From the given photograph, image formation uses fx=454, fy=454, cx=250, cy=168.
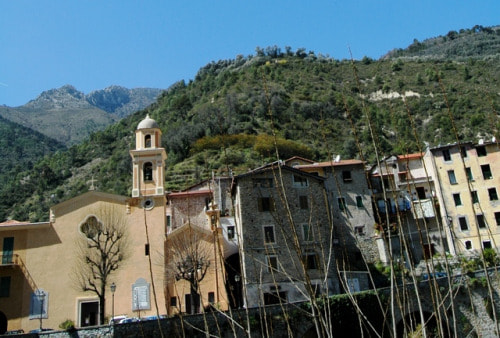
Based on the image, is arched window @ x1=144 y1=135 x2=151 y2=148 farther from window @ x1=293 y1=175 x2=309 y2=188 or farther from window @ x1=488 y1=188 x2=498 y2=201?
window @ x1=488 y1=188 x2=498 y2=201

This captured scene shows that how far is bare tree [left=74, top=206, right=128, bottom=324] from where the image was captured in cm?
2727

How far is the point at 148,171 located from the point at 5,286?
37.7 ft

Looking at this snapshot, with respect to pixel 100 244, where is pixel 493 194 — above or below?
above

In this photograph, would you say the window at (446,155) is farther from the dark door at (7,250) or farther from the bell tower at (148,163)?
the dark door at (7,250)

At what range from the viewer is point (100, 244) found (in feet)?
94.0

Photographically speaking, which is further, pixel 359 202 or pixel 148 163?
pixel 359 202

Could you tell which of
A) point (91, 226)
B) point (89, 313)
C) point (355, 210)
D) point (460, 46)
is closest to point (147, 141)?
point (91, 226)

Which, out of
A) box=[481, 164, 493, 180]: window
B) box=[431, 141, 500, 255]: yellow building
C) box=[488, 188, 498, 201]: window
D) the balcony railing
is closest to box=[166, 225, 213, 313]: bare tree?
the balcony railing

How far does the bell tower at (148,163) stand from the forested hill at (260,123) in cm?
1661

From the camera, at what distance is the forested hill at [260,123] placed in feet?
206

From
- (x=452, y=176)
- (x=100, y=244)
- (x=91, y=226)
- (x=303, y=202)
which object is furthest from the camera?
(x=452, y=176)

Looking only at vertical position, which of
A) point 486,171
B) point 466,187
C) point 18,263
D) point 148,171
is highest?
point 148,171

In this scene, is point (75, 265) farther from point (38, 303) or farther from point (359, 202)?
point (359, 202)

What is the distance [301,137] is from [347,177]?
41540mm
